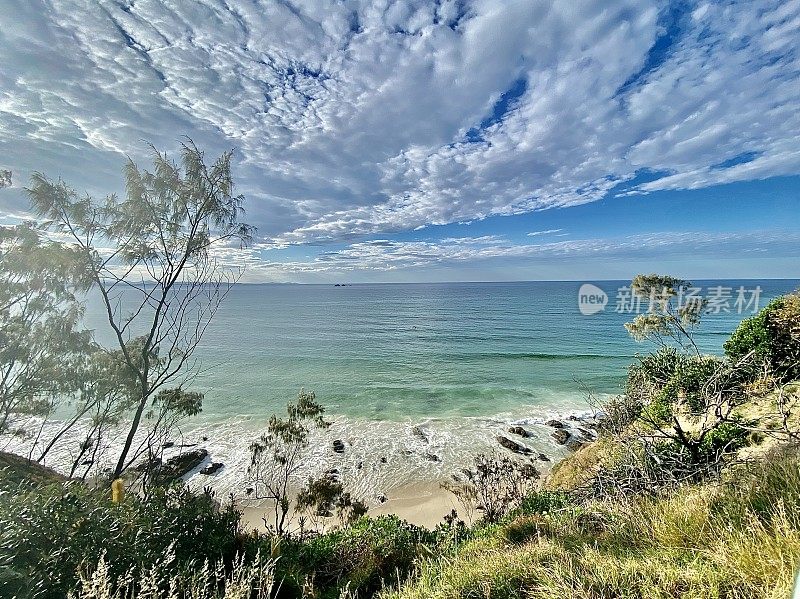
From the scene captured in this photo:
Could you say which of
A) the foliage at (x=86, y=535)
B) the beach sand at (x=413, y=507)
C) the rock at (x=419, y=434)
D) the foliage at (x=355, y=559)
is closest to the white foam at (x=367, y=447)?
the rock at (x=419, y=434)

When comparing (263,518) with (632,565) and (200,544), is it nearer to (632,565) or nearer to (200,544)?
(200,544)

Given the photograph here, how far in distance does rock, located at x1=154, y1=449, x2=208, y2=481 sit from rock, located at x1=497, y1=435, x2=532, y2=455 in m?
14.1

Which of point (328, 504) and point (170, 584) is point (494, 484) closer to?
point (328, 504)

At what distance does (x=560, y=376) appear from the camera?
2862cm

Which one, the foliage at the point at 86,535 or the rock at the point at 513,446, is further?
the rock at the point at 513,446

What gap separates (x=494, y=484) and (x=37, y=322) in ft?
54.6

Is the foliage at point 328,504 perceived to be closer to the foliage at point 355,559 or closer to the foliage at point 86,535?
the foliage at point 355,559

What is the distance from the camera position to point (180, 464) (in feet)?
52.4

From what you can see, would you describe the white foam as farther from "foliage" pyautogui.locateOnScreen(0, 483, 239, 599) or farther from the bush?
"foliage" pyautogui.locateOnScreen(0, 483, 239, 599)

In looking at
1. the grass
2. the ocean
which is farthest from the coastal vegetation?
the ocean

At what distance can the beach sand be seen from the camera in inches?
497

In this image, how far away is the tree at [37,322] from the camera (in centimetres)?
1052

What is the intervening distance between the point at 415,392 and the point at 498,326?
111ft

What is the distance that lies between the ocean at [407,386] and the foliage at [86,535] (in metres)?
9.95
